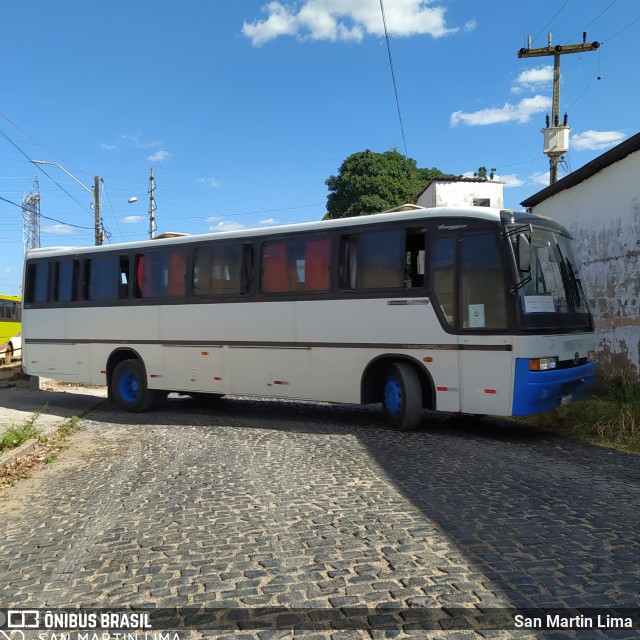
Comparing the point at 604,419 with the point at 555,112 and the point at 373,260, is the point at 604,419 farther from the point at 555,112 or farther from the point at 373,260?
the point at 555,112

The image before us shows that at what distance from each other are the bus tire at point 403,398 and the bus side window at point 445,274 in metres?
1.03

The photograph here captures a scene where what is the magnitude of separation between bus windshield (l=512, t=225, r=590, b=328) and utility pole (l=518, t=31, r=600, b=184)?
1442cm

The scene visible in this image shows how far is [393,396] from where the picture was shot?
30.8 ft

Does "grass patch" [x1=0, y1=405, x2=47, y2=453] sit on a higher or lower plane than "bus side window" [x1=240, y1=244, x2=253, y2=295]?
lower

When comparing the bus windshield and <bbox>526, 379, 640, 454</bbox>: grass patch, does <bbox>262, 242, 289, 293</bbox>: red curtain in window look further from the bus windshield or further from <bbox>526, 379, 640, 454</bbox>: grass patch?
<bbox>526, 379, 640, 454</bbox>: grass patch

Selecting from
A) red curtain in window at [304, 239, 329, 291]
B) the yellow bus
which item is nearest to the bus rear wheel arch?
red curtain in window at [304, 239, 329, 291]

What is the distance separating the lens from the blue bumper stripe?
8.00 meters

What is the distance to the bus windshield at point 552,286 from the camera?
Result: 818 cm

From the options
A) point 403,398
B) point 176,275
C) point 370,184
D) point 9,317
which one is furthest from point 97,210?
point 403,398

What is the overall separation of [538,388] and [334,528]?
434 centimetres

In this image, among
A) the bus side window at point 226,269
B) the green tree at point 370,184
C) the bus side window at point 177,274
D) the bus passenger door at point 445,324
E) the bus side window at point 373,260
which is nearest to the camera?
the bus passenger door at point 445,324

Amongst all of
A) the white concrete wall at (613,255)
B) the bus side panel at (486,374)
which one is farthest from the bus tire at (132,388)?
the white concrete wall at (613,255)

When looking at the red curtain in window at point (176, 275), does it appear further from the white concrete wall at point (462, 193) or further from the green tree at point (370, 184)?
the green tree at point (370, 184)

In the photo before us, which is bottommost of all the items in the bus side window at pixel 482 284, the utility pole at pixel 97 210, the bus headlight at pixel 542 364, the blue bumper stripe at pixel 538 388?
the blue bumper stripe at pixel 538 388
